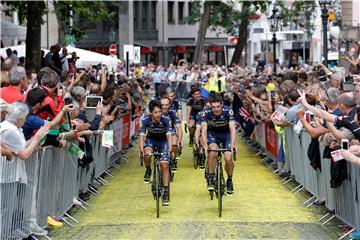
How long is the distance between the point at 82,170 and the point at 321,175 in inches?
171

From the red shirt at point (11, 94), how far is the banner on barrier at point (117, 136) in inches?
238

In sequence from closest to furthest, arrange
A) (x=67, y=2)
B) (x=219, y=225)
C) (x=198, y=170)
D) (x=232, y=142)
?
(x=219, y=225) < (x=232, y=142) < (x=198, y=170) < (x=67, y=2)

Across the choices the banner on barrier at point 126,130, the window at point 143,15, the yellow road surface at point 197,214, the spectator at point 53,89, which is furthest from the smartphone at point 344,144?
the window at point 143,15

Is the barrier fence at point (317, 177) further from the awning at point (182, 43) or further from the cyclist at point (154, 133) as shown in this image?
the awning at point (182, 43)

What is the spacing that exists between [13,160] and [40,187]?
59.3 inches

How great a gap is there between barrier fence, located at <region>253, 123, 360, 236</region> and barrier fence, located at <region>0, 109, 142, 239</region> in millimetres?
3845

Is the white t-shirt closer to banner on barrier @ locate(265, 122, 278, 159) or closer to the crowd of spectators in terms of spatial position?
the crowd of spectators

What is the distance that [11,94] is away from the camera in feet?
48.4

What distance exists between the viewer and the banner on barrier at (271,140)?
2102cm

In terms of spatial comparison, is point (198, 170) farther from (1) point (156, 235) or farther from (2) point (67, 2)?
(2) point (67, 2)

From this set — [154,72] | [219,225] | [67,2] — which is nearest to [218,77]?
[67,2]

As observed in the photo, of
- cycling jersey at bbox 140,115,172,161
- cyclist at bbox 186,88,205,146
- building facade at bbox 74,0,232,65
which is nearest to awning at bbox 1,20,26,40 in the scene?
cyclist at bbox 186,88,205,146

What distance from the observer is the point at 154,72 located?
193ft

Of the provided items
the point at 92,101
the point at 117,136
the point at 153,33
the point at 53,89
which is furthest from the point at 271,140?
the point at 153,33
